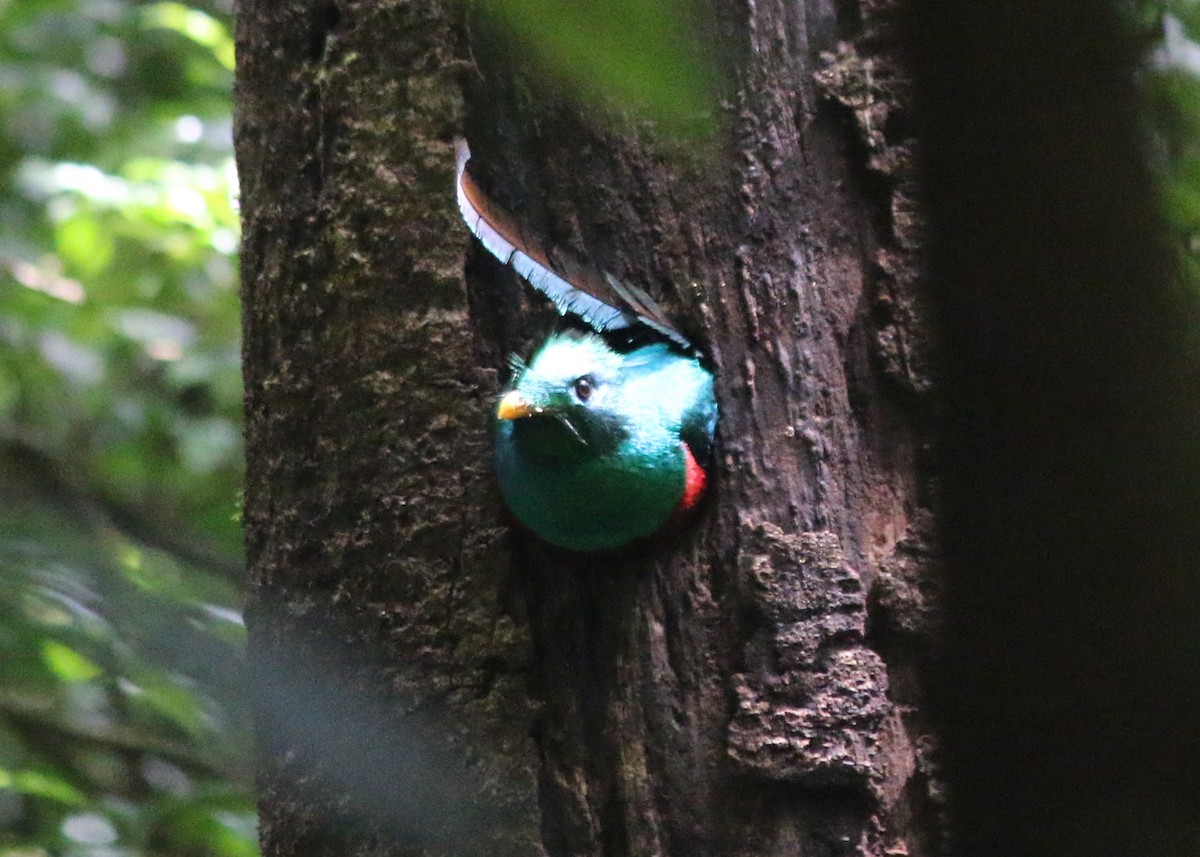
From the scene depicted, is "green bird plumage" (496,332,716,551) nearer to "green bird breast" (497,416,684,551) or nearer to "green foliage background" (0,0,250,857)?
"green bird breast" (497,416,684,551)

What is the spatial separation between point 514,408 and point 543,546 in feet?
0.74

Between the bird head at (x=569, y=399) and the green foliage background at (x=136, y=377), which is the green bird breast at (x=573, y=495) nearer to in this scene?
the bird head at (x=569, y=399)

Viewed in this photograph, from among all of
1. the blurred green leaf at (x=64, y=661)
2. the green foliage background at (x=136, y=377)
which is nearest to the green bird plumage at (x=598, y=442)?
the green foliage background at (x=136, y=377)

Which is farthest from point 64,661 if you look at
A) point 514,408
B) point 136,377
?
point 136,377

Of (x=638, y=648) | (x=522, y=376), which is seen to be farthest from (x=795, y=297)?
(x=638, y=648)

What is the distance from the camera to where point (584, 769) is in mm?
1789

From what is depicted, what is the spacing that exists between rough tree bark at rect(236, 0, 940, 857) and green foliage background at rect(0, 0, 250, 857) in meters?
0.26

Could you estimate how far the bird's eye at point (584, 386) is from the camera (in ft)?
6.45

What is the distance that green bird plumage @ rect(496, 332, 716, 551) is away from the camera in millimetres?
1861

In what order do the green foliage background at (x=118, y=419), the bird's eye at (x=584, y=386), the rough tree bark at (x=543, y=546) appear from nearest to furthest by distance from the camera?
the green foliage background at (x=118, y=419)
the rough tree bark at (x=543, y=546)
the bird's eye at (x=584, y=386)

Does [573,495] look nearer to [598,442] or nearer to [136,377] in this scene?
[598,442]

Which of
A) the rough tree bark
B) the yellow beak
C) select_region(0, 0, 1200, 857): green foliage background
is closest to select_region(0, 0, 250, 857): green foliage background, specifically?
select_region(0, 0, 1200, 857): green foliage background

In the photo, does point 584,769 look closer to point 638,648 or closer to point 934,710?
point 638,648

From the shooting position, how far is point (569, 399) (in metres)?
1.94
